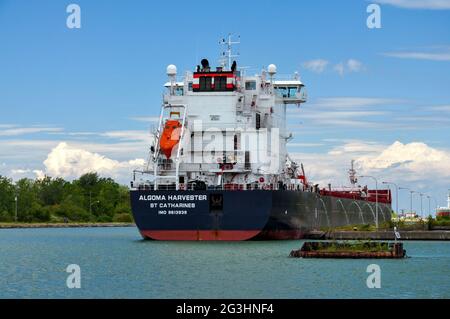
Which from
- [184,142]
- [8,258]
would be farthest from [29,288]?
[184,142]

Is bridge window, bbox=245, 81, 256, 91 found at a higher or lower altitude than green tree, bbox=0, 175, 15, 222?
higher

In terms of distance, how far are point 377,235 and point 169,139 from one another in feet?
62.6

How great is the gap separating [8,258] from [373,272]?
69.8 feet

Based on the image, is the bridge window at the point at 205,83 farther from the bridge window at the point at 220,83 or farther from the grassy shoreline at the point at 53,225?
the grassy shoreline at the point at 53,225

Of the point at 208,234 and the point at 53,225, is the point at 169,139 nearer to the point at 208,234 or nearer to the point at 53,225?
the point at 208,234

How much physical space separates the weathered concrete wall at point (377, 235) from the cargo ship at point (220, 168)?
4.81ft

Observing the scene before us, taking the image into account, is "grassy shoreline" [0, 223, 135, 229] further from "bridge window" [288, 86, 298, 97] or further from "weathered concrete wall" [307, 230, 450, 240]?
"weathered concrete wall" [307, 230, 450, 240]

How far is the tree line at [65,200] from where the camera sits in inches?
5733

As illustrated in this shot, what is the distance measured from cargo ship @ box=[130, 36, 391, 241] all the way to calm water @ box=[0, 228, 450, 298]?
172cm

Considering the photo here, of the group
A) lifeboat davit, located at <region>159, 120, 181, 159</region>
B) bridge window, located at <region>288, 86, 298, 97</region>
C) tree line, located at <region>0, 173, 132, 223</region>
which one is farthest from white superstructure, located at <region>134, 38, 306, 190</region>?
tree line, located at <region>0, 173, 132, 223</region>

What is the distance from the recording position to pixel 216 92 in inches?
2450

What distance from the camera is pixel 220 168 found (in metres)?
59.5

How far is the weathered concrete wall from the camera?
69375mm

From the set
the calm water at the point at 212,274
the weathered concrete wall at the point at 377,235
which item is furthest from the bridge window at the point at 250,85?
the calm water at the point at 212,274
